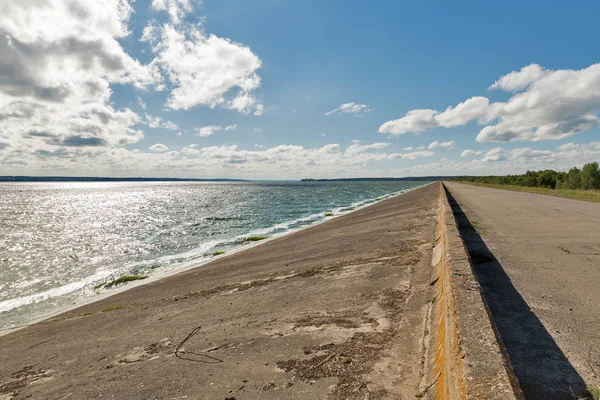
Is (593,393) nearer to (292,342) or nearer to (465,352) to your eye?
(465,352)

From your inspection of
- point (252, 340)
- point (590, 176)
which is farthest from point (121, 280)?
point (590, 176)

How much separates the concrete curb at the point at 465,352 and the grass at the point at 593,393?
758 millimetres

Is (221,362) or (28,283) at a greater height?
(221,362)

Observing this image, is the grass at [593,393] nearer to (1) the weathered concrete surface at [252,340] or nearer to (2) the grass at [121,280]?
(1) the weathered concrete surface at [252,340]

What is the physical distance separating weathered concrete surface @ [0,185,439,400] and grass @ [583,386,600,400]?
149cm

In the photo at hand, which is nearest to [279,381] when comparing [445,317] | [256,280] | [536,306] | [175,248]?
[445,317]

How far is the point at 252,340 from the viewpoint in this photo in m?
5.11

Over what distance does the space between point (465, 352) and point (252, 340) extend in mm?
3246

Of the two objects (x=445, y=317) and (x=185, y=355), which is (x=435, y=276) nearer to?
(x=445, y=317)

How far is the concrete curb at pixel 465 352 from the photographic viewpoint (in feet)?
8.44

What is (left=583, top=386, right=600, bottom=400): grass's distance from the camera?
9.49 ft

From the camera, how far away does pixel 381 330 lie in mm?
4766

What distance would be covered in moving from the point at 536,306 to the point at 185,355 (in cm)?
566

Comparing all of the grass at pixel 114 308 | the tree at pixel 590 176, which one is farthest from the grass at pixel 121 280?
the tree at pixel 590 176
